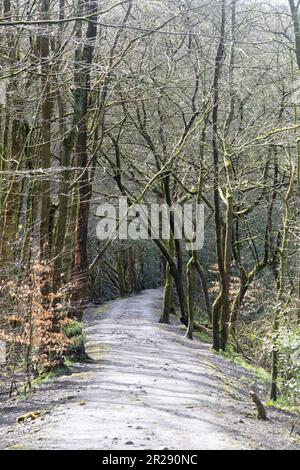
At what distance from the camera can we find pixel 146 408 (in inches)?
373

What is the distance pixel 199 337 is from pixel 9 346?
12.1 metres

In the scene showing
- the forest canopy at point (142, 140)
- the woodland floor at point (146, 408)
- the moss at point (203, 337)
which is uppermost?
the forest canopy at point (142, 140)

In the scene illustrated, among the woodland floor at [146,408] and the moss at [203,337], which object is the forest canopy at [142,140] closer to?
the moss at [203,337]

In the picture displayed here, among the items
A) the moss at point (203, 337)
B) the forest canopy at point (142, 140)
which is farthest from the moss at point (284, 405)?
the moss at point (203, 337)

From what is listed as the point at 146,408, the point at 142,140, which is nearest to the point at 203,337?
the point at 142,140

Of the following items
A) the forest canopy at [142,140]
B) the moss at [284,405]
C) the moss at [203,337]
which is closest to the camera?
the moss at [284,405]

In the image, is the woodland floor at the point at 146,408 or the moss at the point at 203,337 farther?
the moss at the point at 203,337

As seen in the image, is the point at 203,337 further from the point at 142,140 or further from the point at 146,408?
the point at 146,408

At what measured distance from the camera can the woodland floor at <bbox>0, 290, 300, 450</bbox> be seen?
295 inches

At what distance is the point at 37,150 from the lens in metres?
16.7

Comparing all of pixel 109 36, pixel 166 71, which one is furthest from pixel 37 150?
pixel 166 71

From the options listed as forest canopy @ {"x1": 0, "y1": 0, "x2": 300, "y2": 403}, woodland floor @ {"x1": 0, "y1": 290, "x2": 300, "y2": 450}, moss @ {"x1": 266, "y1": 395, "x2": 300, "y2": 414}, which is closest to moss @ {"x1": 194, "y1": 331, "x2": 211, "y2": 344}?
forest canopy @ {"x1": 0, "y1": 0, "x2": 300, "y2": 403}

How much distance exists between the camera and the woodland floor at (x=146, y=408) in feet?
24.6
